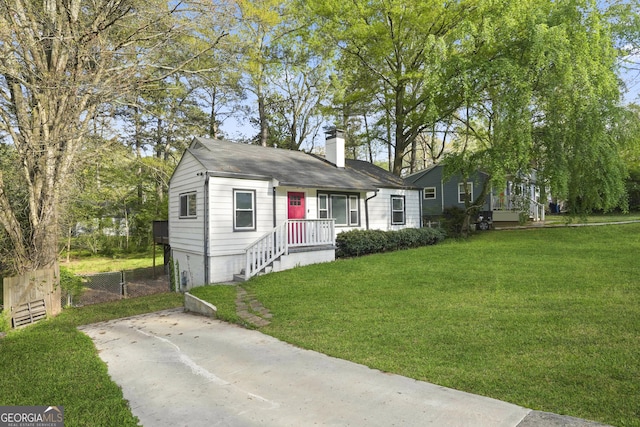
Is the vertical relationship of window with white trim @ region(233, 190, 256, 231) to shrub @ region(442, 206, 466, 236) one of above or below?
above

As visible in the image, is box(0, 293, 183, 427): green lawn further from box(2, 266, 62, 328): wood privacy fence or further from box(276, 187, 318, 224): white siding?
box(276, 187, 318, 224): white siding

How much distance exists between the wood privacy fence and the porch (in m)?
4.31

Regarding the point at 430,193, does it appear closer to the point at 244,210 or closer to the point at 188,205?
the point at 244,210

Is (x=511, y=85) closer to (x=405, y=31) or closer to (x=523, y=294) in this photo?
(x=405, y=31)

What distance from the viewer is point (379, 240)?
13656 mm

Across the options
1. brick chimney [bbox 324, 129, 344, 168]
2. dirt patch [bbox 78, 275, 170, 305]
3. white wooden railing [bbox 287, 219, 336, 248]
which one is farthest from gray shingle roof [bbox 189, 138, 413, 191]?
dirt patch [bbox 78, 275, 170, 305]

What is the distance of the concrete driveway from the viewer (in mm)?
3006

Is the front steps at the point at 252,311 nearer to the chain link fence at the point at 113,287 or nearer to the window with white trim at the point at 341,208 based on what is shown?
the window with white trim at the point at 341,208

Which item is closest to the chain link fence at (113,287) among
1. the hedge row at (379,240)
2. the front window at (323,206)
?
the front window at (323,206)

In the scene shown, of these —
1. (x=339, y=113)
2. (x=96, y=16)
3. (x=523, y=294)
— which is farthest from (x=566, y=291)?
(x=339, y=113)

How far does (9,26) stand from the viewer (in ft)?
21.7

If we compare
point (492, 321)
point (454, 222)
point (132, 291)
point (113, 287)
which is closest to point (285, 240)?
point (492, 321)

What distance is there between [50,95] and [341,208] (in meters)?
9.45

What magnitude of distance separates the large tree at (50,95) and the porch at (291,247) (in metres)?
4.74
